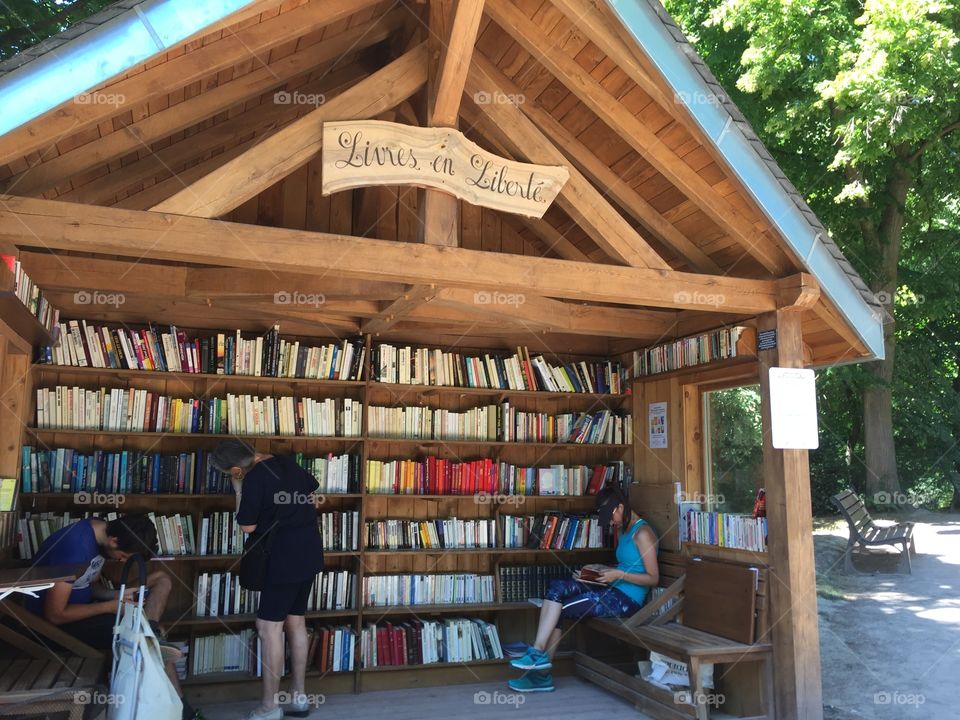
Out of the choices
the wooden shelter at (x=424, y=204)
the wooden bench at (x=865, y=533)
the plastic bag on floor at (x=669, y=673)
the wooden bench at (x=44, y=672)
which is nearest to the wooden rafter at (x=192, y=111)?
the wooden shelter at (x=424, y=204)

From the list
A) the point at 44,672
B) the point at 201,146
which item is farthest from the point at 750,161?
the point at 44,672

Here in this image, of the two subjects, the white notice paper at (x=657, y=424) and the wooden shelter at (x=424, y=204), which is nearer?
the wooden shelter at (x=424, y=204)

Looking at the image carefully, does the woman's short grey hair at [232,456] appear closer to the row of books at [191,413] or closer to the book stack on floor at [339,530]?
the row of books at [191,413]

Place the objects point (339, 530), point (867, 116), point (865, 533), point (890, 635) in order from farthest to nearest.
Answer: point (865, 533) < point (867, 116) < point (890, 635) < point (339, 530)

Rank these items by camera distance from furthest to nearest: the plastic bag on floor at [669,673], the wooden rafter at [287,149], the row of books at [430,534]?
the row of books at [430,534] < the plastic bag on floor at [669,673] < the wooden rafter at [287,149]

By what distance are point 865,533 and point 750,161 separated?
20.8ft

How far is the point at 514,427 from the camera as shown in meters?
6.21

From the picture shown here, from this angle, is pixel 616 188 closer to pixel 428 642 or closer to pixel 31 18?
pixel 428 642

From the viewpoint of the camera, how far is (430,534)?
582 cm

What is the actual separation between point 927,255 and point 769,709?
9308 millimetres

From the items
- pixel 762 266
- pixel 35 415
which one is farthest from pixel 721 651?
pixel 35 415

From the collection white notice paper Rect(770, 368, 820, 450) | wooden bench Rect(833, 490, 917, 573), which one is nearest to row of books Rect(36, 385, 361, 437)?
white notice paper Rect(770, 368, 820, 450)

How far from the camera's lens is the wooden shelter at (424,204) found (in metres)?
3.48

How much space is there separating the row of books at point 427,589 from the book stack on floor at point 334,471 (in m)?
0.68
